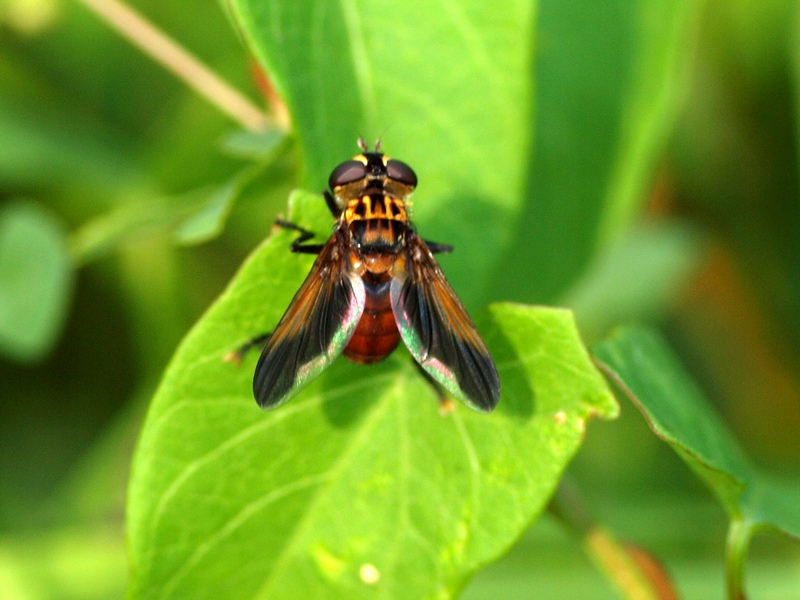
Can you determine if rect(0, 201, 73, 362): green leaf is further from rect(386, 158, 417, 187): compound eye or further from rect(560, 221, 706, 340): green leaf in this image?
rect(560, 221, 706, 340): green leaf

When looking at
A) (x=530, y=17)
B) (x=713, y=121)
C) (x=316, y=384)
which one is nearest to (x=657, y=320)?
(x=713, y=121)

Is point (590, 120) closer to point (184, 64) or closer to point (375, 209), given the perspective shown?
point (375, 209)

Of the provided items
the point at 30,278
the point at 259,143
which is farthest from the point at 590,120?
the point at 30,278

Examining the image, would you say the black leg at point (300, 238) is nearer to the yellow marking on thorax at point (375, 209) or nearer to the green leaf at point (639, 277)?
the yellow marking on thorax at point (375, 209)

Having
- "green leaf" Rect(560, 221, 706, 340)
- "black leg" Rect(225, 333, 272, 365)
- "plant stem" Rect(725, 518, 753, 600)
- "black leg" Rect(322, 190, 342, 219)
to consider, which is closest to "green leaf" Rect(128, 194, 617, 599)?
"black leg" Rect(225, 333, 272, 365)

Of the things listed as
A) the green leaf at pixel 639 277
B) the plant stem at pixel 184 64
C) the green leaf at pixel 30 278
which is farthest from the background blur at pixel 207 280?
the plant stem at pixel 184 64
